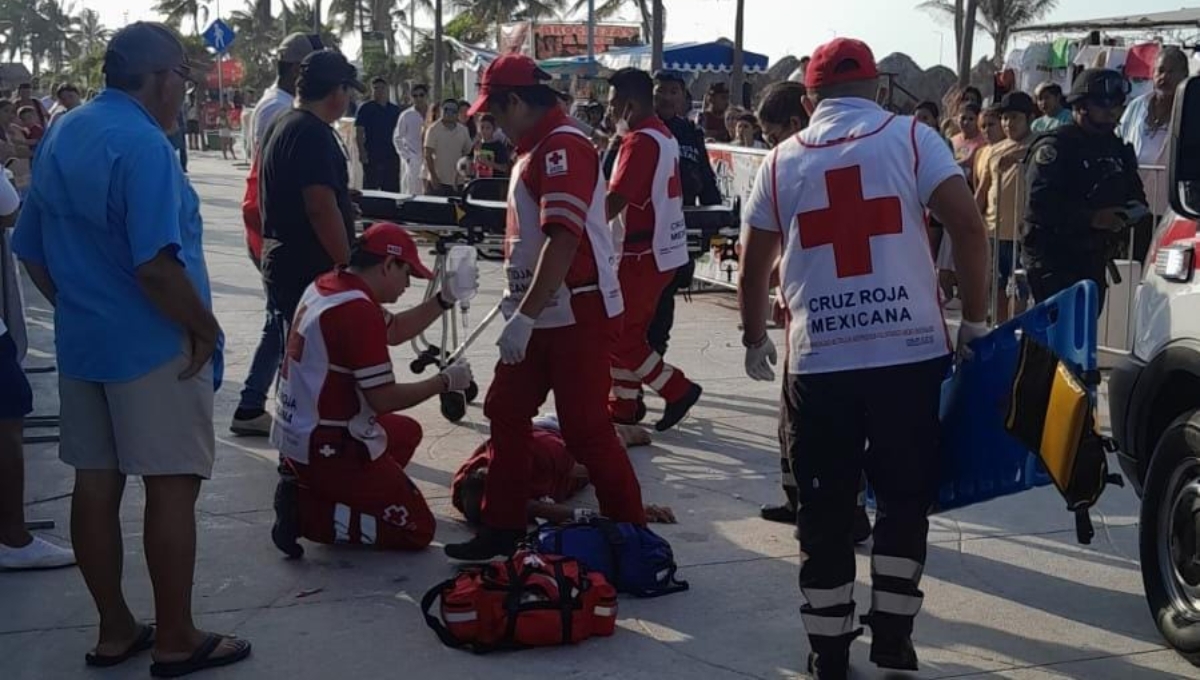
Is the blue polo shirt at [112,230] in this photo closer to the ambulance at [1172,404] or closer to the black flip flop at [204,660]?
the black flip flop at [204,660]

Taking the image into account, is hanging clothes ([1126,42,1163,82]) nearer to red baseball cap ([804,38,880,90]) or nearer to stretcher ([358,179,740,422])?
stretcher ([358,179,740,422])

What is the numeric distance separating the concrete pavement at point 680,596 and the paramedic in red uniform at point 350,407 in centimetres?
15

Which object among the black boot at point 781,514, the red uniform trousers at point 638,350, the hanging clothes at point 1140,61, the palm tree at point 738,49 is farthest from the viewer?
the palm tree at point 738,49

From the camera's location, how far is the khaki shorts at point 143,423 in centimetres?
431

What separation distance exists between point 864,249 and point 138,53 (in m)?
2.24

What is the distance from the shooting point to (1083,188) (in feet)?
24.1

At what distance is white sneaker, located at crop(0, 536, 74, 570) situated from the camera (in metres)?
5.45

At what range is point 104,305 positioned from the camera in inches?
169

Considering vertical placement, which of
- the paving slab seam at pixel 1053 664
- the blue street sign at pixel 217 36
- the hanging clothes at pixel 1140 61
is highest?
the blue street sign at pixel 217 36

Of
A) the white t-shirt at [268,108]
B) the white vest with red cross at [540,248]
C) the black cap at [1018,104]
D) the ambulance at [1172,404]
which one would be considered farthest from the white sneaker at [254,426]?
the black cap at [1018,104]

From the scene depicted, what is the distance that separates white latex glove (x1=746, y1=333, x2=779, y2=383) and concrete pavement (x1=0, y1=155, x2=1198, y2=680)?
2.73 feet

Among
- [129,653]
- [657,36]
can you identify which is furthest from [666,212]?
[657,36]

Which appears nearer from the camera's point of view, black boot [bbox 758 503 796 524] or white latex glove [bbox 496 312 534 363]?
white latex glove [bbox 496 312 534 363]

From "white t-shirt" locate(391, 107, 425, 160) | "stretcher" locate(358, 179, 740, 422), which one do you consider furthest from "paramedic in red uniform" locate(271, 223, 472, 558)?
"white t-shirt" locate(391, 107, 425, 160)
